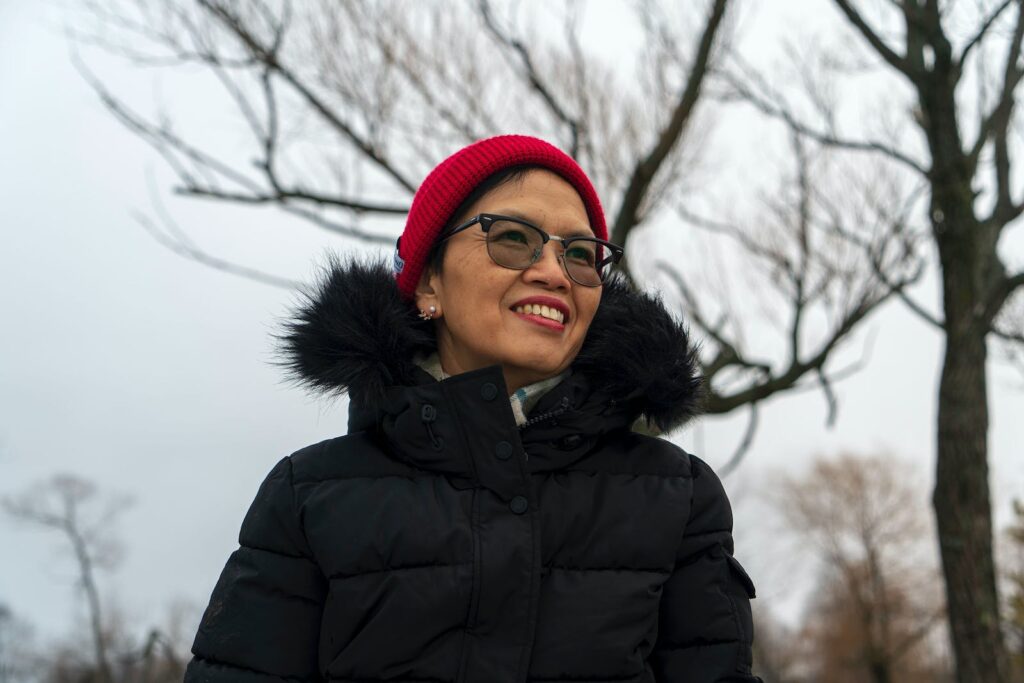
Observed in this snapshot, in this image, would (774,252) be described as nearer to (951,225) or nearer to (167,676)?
(951,225)

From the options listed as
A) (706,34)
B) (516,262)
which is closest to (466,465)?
(516,262)

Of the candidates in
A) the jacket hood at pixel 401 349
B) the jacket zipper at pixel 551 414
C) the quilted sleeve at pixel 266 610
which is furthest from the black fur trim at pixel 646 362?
the quilted sleeve at pixel 266 610

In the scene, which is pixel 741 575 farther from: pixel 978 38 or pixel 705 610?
pixel 978 38

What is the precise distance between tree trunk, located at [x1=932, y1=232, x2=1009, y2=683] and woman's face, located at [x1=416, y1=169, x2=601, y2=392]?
4.41 metres

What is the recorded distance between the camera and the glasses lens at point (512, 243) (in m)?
1.82

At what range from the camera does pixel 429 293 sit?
1.99 m

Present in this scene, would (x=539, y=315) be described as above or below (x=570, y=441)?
above

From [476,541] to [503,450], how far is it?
6.9 inches

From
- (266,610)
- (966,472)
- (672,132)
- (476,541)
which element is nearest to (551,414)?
(476,541)

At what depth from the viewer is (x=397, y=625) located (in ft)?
5.23

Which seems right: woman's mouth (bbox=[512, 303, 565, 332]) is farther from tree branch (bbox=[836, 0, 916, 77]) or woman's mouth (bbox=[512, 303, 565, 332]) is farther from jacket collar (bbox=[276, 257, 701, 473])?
tree branch (bbox=[836, 0, 916, 77])

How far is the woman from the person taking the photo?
1.62 metres

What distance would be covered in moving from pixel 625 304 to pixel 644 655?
0.74 m

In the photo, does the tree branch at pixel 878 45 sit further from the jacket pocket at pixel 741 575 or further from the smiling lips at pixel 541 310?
the jacket pocket at pixel 741 575
